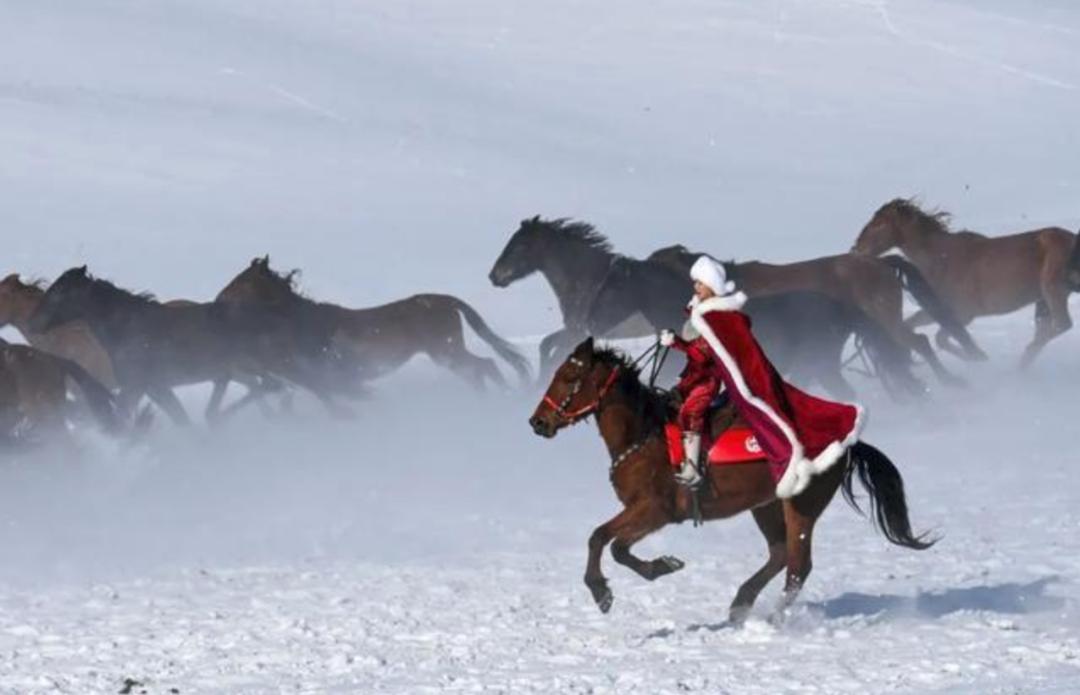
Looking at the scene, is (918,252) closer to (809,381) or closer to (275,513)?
(809,381)

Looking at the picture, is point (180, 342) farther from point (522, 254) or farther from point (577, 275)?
point (577, 275)

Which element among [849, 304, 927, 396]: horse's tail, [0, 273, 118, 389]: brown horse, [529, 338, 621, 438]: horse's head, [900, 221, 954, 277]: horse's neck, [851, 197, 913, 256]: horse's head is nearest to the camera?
[529, 338, 621, 438]: horse's head

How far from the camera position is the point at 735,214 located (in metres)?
38.9

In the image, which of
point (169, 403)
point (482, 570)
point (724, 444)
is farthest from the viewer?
point (169, 403)

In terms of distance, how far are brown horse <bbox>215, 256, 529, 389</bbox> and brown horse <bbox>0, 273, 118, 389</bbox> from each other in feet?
4.17

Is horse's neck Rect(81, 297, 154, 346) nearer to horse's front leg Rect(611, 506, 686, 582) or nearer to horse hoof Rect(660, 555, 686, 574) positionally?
horse's front leg Rect(611, 506, 686, 582)

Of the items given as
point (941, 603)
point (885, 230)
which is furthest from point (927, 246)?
point (941, 603)

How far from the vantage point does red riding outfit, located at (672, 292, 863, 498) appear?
440 inches

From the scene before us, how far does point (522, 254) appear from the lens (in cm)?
2188

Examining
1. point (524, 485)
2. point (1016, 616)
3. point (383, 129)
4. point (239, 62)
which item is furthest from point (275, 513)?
point (239, 62)

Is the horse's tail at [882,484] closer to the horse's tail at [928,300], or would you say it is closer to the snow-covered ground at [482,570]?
the snow-covered ground at [482,570]

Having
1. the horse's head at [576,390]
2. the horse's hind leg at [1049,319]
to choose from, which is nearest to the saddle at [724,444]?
the horse's head at [576,390]

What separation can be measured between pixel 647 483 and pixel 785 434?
2.40ft

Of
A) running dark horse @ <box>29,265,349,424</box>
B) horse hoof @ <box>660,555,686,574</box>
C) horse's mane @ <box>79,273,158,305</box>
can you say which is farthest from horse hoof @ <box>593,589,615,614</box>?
horse's mane @ <box>79,273,158,305</box>
